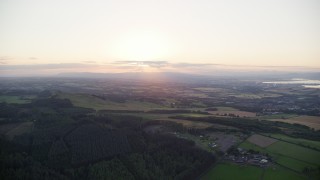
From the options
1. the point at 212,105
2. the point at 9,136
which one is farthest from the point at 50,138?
the point at 212,105

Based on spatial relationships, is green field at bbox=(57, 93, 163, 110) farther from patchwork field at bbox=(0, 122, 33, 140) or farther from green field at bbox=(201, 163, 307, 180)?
green field at bbox=(201, 163, 307, 180)

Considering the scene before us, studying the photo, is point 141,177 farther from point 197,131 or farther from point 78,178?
point 197,131

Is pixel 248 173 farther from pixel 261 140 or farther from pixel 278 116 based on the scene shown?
pixel 278 116

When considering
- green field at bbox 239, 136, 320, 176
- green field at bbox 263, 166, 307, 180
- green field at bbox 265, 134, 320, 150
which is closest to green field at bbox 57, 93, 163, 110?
green field at bbox 265, 134, 320, 150

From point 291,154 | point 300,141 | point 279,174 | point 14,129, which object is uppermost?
point 14,129

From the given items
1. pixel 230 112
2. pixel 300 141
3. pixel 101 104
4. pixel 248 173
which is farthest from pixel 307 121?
pixel 101 104

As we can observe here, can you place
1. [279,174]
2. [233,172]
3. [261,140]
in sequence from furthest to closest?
[261,140] → [233,172] → [279,174]

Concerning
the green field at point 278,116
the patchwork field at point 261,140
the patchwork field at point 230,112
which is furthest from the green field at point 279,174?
the patchwork field at point 230,112
